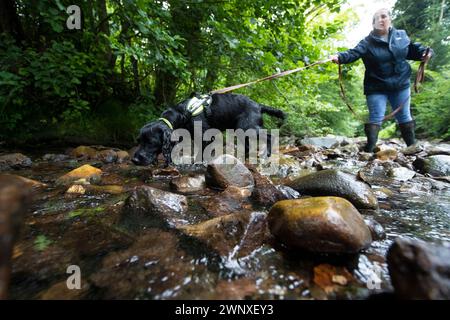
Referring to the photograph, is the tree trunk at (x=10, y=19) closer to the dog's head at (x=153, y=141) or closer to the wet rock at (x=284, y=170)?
the dog's head at (x=153, y=141)

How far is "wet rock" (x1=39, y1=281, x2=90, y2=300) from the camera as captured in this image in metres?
0.98

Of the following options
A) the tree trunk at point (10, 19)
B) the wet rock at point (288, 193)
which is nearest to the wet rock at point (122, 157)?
the tree trunk at point (10, 19)

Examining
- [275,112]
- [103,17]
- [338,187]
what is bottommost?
[338,187]

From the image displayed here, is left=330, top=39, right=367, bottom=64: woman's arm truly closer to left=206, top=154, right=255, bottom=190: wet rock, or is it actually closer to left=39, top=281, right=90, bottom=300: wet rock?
left=206, top=154, right=255, bottom=190: wet rock

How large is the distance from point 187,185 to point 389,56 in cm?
418

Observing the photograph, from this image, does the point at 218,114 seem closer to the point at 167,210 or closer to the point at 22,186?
the point at 167,210

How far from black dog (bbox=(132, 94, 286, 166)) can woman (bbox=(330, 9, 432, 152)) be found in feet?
5.52

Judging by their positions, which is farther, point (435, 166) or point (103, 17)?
point (103, 17)

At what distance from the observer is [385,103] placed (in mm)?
4832

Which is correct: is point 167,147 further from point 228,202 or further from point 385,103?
point 385,103

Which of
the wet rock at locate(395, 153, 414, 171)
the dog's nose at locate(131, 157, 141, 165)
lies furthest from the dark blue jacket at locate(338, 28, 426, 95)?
the dog's nose at locate(131, 157, 141, 165)

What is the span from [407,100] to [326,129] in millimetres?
5719

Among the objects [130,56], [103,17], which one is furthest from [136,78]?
[130,56]
